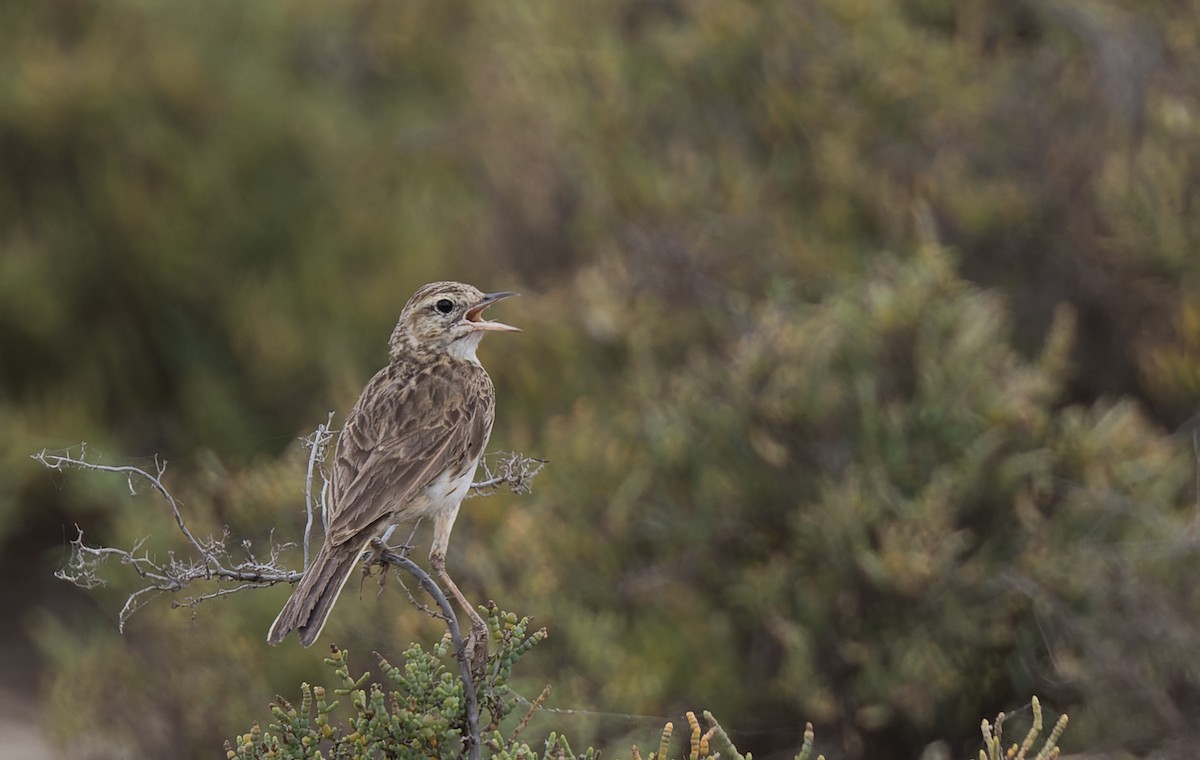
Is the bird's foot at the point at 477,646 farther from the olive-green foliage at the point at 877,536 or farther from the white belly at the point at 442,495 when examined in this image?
the olive-green foliage at the point at 877,536

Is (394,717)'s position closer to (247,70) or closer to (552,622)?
(552,622)

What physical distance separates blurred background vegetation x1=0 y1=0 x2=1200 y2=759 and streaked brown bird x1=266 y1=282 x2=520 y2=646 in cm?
86

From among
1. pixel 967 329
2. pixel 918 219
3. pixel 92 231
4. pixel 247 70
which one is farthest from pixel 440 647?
pixel 247 70

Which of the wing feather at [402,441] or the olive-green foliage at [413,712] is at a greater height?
the wing feather at [402,441]

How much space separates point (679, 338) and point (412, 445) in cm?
461

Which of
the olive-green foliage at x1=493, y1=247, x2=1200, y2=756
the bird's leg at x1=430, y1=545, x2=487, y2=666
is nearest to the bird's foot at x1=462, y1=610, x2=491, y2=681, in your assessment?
the bird's leg at x1=430, y1=545, x2=487, y2=666

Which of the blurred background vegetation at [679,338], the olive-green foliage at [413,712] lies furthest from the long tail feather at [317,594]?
the blurred background vegetation at [679,338]

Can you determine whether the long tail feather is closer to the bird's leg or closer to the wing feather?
the wing feather

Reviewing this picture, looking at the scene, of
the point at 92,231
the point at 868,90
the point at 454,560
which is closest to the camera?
the point at 454,560

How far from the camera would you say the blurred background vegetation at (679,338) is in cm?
720

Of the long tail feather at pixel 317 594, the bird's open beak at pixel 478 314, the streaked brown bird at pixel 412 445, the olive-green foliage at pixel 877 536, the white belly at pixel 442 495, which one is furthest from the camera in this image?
the olive-green foliage at pixel 877 536

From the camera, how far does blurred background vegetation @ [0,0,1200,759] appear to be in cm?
720

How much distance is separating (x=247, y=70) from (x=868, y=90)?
5734mm

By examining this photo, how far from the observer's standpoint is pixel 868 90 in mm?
9914
